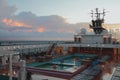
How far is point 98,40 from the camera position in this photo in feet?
103

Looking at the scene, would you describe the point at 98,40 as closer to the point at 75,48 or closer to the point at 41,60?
the point at 75,48

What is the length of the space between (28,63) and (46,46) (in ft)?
30.7

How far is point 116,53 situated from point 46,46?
39.0ft

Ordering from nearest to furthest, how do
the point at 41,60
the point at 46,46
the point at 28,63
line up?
the point at 28,63 → the point at 41,60 → the point at 46,46

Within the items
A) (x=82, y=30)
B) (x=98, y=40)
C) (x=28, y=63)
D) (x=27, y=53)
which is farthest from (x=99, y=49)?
(x=28, y=63)

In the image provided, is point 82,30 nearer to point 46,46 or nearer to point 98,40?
point 98,40

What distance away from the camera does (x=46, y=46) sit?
26391 millimetres

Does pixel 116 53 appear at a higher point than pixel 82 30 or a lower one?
lower

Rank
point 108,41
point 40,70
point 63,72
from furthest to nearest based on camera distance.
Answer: point 108,41 < point 40,70 < point 63,72

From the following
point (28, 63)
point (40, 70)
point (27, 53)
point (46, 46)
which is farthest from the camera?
point (46, 46)

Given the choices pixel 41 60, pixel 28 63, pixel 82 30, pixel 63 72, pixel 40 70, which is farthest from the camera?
pixel 82 30

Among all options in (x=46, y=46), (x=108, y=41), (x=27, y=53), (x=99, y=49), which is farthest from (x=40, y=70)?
(x=108, y=41)

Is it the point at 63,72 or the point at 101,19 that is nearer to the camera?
the point at 63,72

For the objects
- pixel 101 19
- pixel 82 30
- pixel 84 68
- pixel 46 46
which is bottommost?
pixel 84 68
